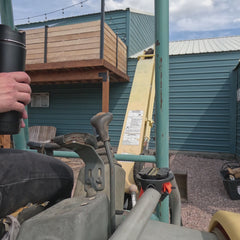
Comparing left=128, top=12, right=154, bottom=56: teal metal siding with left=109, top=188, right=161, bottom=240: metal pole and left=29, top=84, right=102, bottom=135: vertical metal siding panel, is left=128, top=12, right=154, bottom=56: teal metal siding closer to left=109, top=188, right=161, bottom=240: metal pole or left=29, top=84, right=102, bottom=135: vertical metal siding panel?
left=29, top=84, right=102, bottom=135: vertical metal siding panel

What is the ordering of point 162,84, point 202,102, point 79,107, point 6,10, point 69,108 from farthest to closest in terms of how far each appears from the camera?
1. point 69,108
2. point 79,107
3. point 202,102
4. point 6,10
5. point 162,84

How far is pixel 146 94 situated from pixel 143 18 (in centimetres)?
763

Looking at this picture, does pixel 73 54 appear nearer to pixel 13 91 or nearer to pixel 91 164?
pixel 13 91

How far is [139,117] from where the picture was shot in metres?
3.59

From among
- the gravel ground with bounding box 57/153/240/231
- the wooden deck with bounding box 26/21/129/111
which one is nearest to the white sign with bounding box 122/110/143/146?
the gravel ground with bounding box 57/153/240/231

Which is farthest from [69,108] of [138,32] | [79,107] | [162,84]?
[162,84]

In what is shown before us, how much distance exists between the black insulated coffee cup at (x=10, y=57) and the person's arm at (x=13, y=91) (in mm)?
24

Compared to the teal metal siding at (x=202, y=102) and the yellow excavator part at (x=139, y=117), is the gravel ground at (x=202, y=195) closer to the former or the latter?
the yellow excavator part at (x=139, y=117)

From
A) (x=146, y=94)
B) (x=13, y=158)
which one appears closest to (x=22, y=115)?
(x=13, y=158)

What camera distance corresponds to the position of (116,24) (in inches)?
338

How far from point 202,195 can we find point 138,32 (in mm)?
7876

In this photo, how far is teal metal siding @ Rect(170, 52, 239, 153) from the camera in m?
6.59

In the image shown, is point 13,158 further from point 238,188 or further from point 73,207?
point 238,188

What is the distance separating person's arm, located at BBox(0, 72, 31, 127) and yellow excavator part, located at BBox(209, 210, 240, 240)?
71 cm
